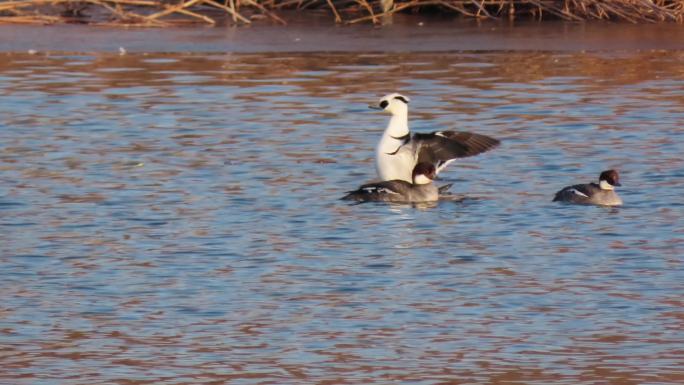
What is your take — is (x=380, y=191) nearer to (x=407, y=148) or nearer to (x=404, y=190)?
(x=404, y=190)

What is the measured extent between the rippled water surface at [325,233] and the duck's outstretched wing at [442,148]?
0.74 feet

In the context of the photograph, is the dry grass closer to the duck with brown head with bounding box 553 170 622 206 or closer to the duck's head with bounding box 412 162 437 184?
the duck's head with bounding box 412 162 437 184

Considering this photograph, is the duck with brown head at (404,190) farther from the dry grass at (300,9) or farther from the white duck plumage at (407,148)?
the dry grass at (300,9)

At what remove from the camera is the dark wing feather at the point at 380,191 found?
11016 millimetres

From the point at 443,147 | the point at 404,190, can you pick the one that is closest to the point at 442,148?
the point at 443,147

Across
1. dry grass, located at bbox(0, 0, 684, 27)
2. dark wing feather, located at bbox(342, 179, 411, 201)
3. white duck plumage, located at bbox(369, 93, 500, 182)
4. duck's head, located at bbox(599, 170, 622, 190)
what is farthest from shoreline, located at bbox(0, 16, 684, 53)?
duck's head, located at bbox(599, 170, 622, 190)

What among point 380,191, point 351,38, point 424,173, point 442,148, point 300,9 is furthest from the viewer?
point 300,9

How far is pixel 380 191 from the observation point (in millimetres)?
11109

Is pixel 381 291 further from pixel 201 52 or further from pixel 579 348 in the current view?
pixel 201 52

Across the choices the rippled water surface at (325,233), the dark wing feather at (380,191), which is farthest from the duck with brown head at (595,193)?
the dark wing feather at (380,191)

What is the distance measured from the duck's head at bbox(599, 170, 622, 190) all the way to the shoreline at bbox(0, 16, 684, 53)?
7599 millimetres

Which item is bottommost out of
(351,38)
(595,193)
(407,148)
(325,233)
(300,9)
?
(325,233)

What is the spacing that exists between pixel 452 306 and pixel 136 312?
58.2 inches

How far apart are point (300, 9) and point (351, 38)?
2.42m
